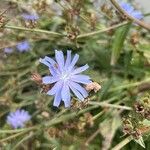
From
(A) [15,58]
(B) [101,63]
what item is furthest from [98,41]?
(A) [15,58]

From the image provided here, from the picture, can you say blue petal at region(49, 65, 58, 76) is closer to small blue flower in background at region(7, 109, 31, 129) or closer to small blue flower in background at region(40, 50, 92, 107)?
small blue flower in background at region(40, 50, 92, 107)

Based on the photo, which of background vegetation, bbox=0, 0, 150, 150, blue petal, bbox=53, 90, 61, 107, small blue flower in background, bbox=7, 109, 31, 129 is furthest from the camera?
small blue flower in background, bbox=7, 109, 31, 129

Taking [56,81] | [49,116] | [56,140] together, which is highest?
[49,116]

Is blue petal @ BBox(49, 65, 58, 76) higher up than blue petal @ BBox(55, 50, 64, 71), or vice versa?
blue petal @ BBox(55, 50, 64, 71)

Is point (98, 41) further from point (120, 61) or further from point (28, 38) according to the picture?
point (28, 38)

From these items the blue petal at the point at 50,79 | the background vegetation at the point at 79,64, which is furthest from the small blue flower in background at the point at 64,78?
the background vegetation at the point at 79,64

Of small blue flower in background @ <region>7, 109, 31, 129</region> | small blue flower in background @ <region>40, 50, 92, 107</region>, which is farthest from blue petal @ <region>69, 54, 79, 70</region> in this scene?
small blue flower in background @ <region>7, 109, 31, 129</region>
